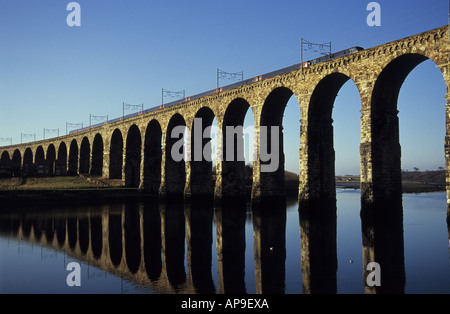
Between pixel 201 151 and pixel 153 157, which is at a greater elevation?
pixel 201 151

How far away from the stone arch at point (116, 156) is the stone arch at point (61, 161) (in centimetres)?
2128

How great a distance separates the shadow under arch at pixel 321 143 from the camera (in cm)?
2800

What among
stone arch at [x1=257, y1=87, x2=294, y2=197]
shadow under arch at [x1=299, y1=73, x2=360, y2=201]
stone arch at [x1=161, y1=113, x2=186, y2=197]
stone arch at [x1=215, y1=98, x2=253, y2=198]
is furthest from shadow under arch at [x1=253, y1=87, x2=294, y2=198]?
stone arch at [x1=161, y1=113, x2=186, y2=197]

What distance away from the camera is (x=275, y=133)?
1288 inches

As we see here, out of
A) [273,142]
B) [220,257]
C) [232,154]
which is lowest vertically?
[220,257]

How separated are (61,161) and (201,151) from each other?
1780 inches

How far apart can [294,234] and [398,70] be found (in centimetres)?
1263

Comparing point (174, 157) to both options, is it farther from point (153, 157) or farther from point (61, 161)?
point (61, 161)

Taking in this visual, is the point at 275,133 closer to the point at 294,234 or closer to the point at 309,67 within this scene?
the point at 309,67

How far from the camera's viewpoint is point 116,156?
57031 mm

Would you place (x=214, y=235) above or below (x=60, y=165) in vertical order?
below

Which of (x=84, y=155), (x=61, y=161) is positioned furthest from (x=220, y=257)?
(x=61, y=161)
